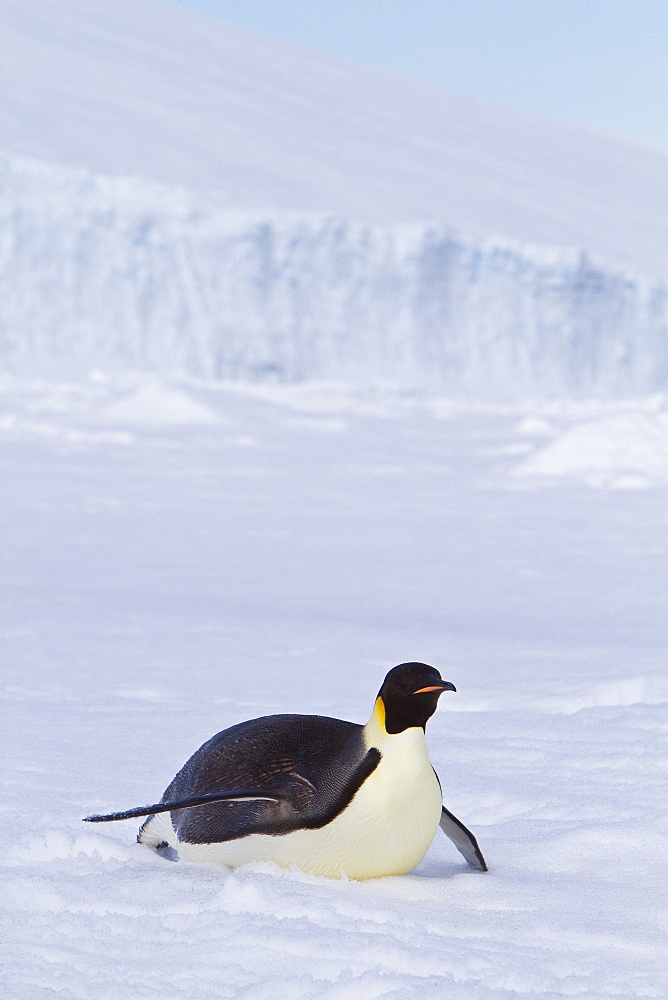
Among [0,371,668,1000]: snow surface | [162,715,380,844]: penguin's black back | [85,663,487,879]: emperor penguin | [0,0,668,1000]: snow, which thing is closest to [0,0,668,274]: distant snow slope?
[0,0,668,1000]: snow

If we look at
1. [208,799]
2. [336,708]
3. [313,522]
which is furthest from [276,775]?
[313,522]

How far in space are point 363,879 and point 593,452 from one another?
1090 centimetres

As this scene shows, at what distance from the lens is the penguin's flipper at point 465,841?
1.82 meters

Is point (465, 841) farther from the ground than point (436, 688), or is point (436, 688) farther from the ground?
point (436, 688)

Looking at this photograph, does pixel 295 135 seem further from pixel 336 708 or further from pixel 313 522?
pixel 336 708

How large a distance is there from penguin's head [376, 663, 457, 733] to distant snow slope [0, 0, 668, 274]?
21.4 metres

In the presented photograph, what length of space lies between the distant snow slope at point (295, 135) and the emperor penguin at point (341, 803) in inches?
842

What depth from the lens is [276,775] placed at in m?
1.79

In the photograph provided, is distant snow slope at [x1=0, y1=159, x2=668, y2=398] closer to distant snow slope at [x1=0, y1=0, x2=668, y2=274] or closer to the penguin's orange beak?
distant snow slope at [x1=0, y1=0, x2=668, y2=274]

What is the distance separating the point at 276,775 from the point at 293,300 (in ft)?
65.7

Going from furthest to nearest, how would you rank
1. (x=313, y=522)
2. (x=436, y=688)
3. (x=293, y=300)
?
1. (x=293, y=300)
2. (x=313, y=522)
3. (x=436, y=688)

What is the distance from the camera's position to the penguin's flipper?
1823 millimetres

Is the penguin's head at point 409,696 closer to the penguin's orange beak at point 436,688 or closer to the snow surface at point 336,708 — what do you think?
the penguin's orange beak at point 436,688

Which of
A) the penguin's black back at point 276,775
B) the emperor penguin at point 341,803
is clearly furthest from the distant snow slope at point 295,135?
the emperor penguin at point 341,803
